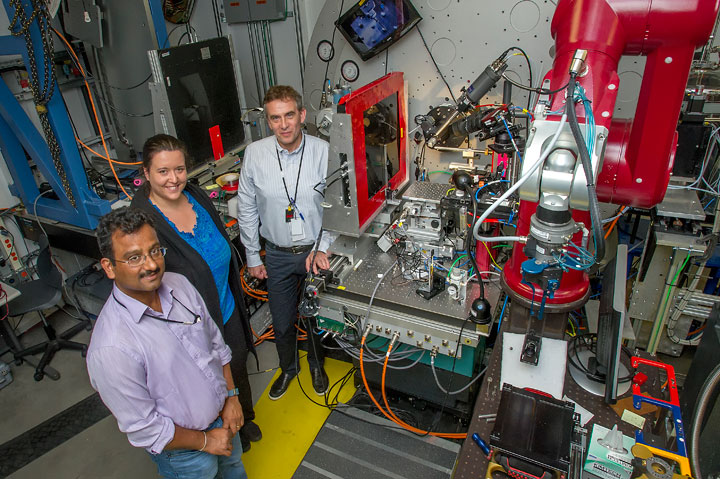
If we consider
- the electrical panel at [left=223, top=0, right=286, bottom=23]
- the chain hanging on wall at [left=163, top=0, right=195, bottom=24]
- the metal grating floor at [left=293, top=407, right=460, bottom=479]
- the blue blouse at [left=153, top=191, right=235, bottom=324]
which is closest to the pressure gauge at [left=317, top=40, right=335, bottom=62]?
the electrical panel at [left=223, top=0, right=286, bottom=23]

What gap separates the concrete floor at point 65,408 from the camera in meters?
2.40

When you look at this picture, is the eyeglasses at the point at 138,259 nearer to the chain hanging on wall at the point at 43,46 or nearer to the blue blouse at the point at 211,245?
the blue blouse at the point at 211,245

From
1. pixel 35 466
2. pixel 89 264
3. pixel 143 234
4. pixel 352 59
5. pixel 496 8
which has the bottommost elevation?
pixel 35 466

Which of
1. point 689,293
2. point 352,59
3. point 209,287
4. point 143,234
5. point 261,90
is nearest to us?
point 143,234

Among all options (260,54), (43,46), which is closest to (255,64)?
(260,54)

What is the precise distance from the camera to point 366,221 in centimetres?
220

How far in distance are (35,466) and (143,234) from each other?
1.96m

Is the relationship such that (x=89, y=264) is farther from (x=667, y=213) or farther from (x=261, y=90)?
(x=667, y=213)

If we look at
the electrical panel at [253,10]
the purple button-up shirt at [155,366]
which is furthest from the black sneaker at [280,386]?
the electrical panel at [253,10]

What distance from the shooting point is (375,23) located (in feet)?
9.16

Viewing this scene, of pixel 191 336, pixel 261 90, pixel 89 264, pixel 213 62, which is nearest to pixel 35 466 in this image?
pixel 89 264

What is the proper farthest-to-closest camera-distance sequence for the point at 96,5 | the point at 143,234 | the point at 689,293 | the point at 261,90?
1. the point at 261,90
2. the point at 96,5
3. the point at 689,293
4. the point at 143,234

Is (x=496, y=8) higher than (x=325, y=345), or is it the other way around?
(x=496, y=8)

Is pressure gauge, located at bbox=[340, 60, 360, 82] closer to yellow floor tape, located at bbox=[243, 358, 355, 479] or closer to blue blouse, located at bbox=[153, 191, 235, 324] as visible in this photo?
blue blouse, located at bbox=[153, 191, 235, 324]
